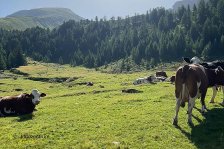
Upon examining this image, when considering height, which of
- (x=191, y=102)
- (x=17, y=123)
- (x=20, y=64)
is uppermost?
(x=191, y=102)

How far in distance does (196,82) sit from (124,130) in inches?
209

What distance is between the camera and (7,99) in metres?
26.8

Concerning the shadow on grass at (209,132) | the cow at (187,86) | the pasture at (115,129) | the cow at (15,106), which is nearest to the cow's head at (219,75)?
the pasture at (115,129)

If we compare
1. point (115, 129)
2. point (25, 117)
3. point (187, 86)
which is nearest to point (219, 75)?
point (187, 86)

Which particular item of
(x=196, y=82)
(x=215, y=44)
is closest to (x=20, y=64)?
(x=215, y=44)

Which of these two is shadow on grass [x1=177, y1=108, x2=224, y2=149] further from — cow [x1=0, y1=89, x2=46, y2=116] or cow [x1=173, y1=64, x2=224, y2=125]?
cow [x1=0, y1=89, x2=46, y2=116]

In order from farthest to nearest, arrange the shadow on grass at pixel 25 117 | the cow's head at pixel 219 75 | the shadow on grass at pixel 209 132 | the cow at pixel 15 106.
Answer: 1. the cow at pixel 15 106
2. the cow's head at pixel 219 75
3. the shadow on grass at pixel 25 117
4. the shadow on grass at pixel 209 132

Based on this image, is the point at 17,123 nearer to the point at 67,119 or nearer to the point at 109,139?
the point at 67,119

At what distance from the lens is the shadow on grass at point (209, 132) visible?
16998 millimetres

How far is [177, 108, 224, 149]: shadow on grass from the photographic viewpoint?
1700cm

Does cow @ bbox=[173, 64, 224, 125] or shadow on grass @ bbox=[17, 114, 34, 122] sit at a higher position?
cow @ bbox=[173, 64, 224, 125]

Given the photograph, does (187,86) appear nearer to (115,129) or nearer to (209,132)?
(209,132)

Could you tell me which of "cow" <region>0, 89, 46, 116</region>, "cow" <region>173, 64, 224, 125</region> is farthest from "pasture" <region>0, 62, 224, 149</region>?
"cow" <region>173, 64, 224, 125</region>

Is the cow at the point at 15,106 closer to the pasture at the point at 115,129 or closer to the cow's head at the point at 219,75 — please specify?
the pasture at the point at 115,129
